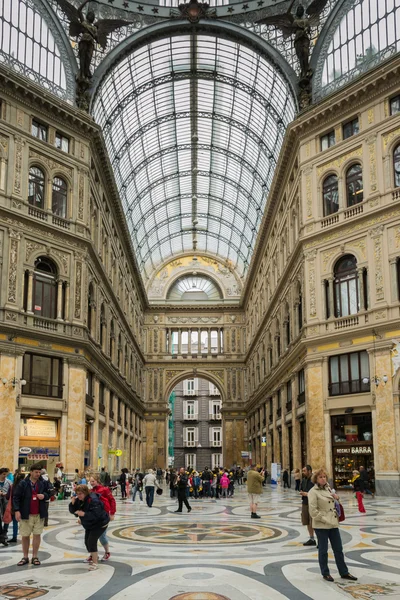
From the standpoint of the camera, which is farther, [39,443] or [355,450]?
[355,450]

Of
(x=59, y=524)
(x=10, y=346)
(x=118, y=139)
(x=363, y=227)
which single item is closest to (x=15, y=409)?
(x=10, y=346)

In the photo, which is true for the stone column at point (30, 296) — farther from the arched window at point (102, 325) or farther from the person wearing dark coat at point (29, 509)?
the person wearing dark coat at point (29, 509)

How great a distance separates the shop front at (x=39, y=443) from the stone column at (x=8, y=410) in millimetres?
770

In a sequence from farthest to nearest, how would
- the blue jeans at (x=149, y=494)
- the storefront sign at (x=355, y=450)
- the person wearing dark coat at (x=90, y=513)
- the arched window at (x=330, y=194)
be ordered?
the arched window at (x=330, y=194)
the storefront sign at (x=355, y=450)
the blue jeans at (x=149, y=494)
the person wearing dark coat at (x=90, y=513)

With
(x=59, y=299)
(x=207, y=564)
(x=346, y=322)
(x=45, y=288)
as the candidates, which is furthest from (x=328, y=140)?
(x=207, y=564)

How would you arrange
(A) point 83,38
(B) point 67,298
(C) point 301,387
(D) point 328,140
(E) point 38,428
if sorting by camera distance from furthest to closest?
(C) point 301,387, (A) point 83,38, (D) point 328,140, (B) point 67,298, (E) point 38,428

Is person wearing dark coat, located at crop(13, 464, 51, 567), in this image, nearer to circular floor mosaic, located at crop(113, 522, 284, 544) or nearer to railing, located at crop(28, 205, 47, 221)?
circular floor mosaic, located at crop(113, 522, 284, 544)

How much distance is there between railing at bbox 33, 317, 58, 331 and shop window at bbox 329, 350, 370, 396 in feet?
46.4

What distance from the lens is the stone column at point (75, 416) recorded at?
3077 centimetres

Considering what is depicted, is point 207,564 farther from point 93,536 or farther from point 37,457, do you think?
point 37,457

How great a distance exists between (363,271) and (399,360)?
16.3ft

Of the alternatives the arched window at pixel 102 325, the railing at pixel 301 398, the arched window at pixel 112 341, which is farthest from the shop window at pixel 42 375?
the arched window at pixel 112 341

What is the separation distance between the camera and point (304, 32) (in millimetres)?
35500

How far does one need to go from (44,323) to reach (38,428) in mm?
5073
